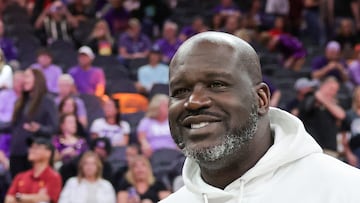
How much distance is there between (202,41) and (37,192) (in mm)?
5620

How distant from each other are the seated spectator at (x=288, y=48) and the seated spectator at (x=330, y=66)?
1.60ft

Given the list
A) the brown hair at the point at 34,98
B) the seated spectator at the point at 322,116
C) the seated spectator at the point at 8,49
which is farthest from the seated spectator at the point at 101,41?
the seated spectator at the point at 322,116

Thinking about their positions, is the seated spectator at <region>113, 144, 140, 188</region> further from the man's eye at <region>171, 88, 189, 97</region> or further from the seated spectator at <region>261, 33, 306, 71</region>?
the man's eye at <region>171, 88, 189, 97</region>

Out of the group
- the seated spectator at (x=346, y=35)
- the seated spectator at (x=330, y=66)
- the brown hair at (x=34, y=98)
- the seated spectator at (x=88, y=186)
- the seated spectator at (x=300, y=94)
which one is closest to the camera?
the seated spectator at (x=88, y=186)

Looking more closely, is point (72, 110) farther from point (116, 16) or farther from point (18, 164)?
point (116, 16)

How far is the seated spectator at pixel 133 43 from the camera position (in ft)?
45.8

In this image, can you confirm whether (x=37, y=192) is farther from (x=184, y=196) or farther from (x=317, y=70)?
(x=317, y=70)

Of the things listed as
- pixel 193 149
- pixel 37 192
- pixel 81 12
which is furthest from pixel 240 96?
pixel 81 12

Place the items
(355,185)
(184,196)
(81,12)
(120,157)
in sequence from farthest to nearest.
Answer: (81,12) < (120,157) < (184,196) < (355,185)

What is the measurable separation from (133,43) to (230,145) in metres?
11.9

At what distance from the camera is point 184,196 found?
2.55m

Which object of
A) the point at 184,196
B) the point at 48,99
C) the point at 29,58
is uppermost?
the point at 184,196

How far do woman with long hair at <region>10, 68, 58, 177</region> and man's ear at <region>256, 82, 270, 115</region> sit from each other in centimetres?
657

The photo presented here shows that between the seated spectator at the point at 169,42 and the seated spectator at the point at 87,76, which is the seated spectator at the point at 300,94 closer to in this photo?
the seated spectator at the point at 87,76
